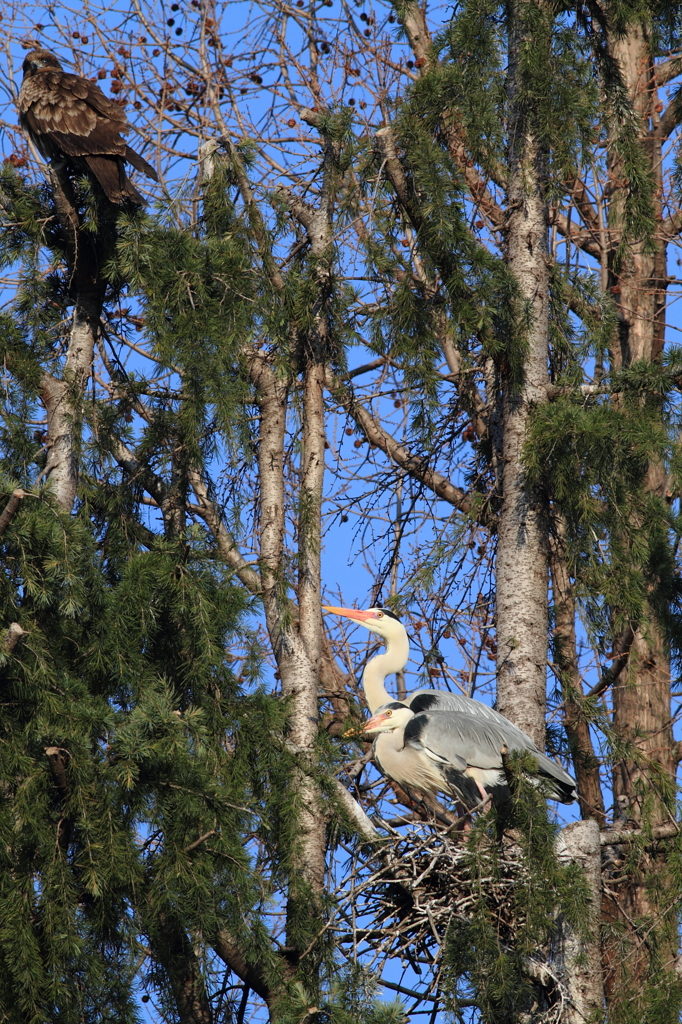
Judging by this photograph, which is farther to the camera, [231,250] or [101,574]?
[231,250]

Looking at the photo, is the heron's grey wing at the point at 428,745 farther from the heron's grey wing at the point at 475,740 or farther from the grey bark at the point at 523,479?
the grey bark at the point at 523,479

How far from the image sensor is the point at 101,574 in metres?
6.24

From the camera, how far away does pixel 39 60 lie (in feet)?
27.2

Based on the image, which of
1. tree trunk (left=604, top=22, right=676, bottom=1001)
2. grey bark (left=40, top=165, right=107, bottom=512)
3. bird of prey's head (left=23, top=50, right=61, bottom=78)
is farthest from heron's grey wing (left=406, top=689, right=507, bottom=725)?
bird of prey's head (left=23, top=50, right=61, bottom=78)

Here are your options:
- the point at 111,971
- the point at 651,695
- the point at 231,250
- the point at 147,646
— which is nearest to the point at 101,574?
the point at 147,646

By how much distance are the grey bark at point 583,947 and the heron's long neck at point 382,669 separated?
1.87 m

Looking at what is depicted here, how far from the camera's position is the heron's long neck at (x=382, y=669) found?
782 cm

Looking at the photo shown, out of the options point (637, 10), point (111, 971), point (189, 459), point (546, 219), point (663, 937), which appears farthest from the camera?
point (546, 219)

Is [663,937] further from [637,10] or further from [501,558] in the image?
[637,10]

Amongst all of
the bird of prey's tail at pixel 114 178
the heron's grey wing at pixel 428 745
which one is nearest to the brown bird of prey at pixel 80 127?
the bird of prey's tail at pixel 114 178

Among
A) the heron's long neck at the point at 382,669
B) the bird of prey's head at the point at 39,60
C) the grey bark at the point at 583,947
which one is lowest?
the grey bark at the point at 583,947

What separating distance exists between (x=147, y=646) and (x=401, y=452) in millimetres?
4281

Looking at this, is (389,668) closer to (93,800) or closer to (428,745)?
(428,745)

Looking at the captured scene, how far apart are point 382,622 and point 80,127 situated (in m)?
3.36
